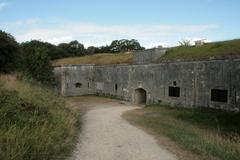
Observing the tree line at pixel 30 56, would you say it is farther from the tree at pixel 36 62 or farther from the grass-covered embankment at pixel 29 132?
the grass-covered embankment at pixel 29 132

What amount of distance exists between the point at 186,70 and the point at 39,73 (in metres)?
13.1

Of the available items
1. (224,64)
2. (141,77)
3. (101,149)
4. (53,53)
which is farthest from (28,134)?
(53,53)

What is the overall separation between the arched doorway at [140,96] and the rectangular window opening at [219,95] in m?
7.58

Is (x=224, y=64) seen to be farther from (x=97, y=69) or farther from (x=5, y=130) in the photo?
(x=97, y=69)

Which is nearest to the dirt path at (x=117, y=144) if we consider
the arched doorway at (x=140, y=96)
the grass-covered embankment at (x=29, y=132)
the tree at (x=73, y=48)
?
the grass-covered embankment at (x=29, y=132)

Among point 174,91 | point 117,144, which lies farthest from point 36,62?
point 117,144

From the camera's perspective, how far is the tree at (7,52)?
16.4 meters

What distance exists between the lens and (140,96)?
76.5 ft

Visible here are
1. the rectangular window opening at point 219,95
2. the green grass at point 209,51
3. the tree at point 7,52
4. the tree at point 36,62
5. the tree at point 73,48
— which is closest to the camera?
the rectangular window opening at point 219,95

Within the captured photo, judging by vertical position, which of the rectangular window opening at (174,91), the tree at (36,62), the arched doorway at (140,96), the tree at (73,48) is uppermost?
the tree at (73,48)

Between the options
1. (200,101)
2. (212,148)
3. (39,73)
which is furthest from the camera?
(39,73)

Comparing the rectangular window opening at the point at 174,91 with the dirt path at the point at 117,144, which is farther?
the rectangular window opening at the point at 174,91

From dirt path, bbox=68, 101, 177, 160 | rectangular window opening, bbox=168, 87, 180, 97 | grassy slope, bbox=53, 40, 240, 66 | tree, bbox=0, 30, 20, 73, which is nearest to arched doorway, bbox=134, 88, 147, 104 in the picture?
grassy slope, bbox=53, 40, 240, 66

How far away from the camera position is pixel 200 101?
55.3 ft
